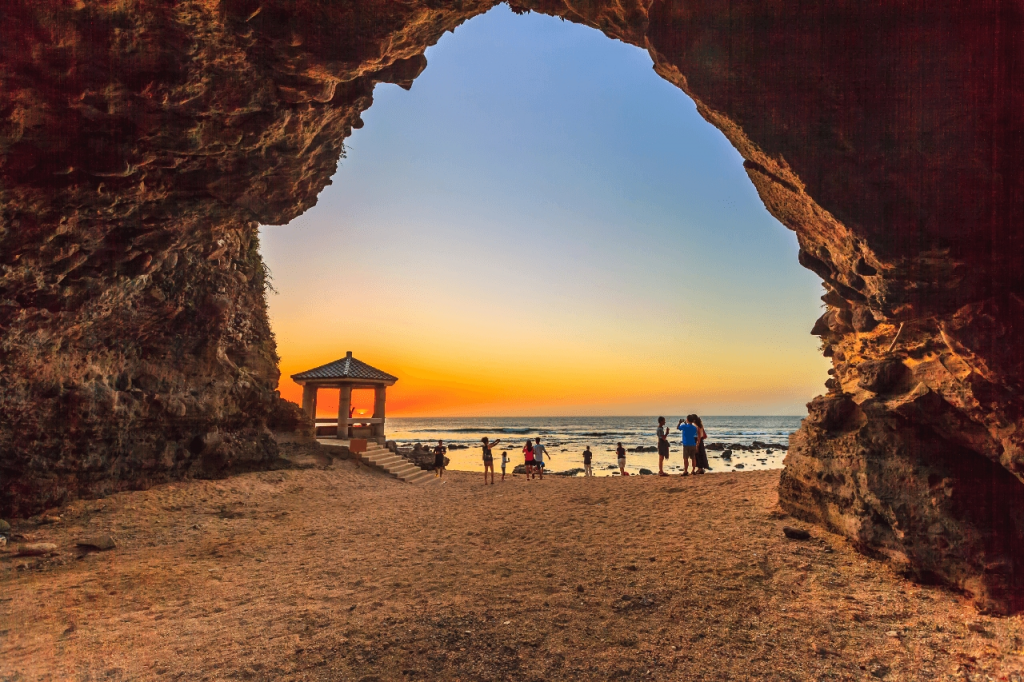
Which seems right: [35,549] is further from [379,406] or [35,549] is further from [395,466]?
[379,406]

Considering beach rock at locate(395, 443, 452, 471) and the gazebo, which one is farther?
beach rock at locate(395, 443, 452, 471)

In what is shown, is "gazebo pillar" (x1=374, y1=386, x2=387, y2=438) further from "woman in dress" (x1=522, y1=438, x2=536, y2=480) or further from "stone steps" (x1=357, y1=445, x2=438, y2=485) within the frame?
"woman in dress" (x1=522, y1=438, x2=536, y2=480)

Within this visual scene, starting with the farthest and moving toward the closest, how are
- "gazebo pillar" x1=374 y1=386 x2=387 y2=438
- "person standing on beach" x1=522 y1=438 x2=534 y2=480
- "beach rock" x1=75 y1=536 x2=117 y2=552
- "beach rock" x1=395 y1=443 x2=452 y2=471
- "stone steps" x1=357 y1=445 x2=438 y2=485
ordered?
1. "beach rock" x1=395 y1=443 x2=452 y2=471
2. "gazebo pillar" x1=374 y1=386 x2=387 y2=438
3. "stone steps" x1=357 y1=445 x2=438 y2=485
4. "person standing on beach" x1=522 y1=438 x2=534 y2=480
5. "beach rock" x1=75 y1=536 x2=117 y2=552

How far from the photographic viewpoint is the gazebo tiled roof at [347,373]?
20.7 meters

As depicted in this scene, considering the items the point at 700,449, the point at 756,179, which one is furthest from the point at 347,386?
the point at 756,179

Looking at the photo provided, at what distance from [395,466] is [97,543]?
36.7 ft

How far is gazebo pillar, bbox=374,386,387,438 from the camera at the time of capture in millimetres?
21391

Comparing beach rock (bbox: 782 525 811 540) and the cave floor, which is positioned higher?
beach rock (bbox: 782 525 811 540)

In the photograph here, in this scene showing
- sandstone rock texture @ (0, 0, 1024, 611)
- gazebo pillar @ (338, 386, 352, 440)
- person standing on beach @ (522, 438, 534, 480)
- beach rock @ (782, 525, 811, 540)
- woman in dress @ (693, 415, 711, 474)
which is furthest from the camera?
gazebo pillar @ (338, 386, 352, 440)

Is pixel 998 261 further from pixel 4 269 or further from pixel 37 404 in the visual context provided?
pixel 37 404

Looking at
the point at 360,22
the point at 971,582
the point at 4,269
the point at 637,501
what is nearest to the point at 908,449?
the point at 971,582

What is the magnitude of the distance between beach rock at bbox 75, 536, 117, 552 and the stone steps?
1022cm

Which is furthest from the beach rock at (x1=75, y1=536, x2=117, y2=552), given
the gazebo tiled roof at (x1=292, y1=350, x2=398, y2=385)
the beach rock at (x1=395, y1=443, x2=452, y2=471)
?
the beach rock at (x1=395, y1=443, x2=452, y2=471)

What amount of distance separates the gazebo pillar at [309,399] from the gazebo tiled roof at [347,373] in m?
0.47
